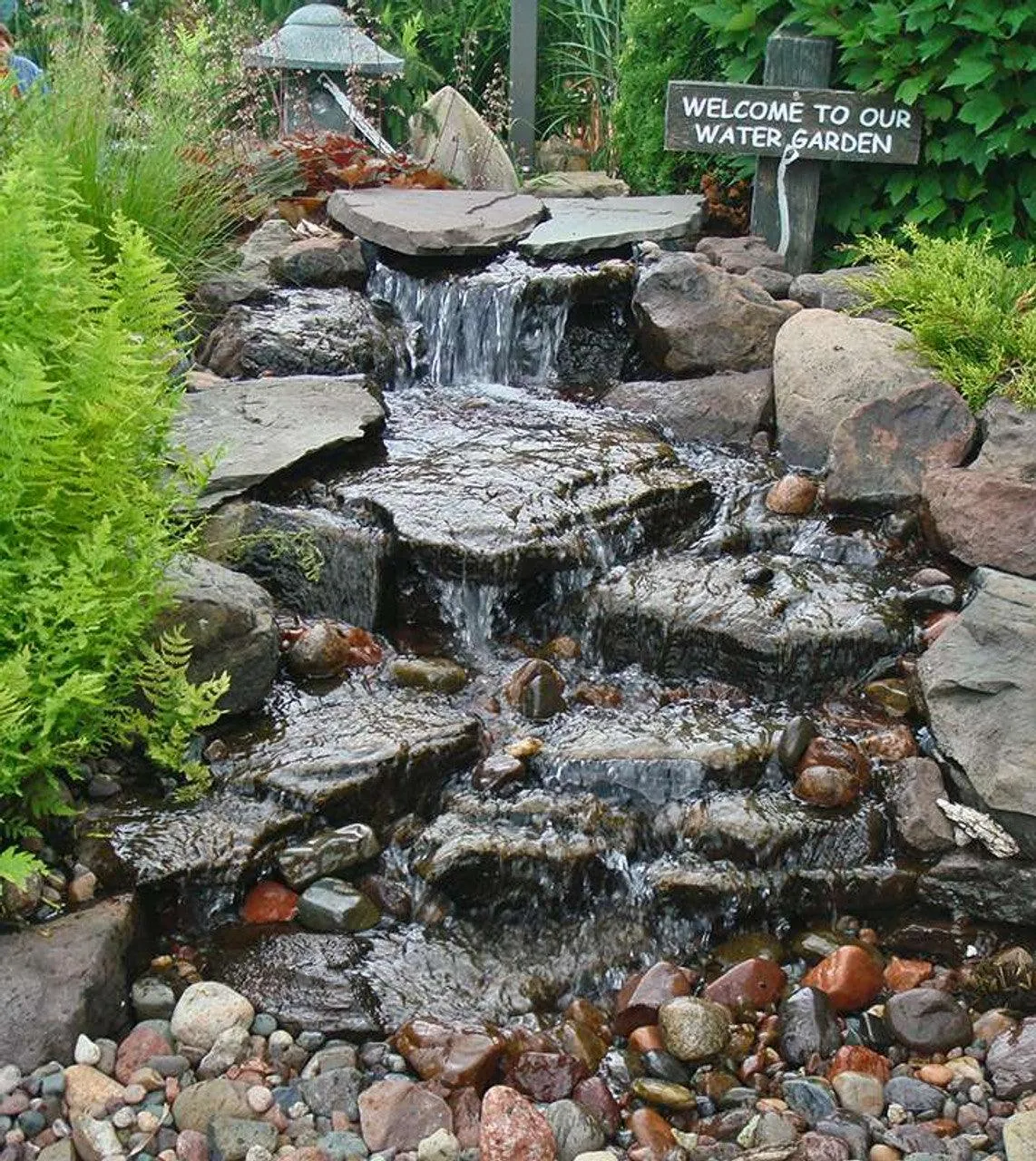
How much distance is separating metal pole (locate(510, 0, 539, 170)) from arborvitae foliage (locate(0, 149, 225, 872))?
6.79 meters

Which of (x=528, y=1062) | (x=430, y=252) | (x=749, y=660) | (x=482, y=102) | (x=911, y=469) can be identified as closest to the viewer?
(x=528, y=1062)

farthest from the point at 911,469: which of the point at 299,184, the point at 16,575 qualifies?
the point at 299,184

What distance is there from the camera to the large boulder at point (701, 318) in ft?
22.1

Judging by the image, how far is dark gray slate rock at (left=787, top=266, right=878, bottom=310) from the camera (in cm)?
678

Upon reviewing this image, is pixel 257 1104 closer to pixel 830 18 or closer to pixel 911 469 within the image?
pixel 911 469

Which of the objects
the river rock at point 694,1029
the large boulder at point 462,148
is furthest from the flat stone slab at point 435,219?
the river rock at point 694,1029

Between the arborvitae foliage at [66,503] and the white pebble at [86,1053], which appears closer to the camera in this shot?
the white pebble at [86,1053]

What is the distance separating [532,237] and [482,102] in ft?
15.4

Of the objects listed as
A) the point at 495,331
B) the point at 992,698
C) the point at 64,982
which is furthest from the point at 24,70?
the point at 992,698

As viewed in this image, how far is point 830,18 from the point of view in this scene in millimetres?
7098

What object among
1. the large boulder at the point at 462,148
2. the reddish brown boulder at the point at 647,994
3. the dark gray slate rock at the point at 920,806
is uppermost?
the large boulder at the point at 462,148

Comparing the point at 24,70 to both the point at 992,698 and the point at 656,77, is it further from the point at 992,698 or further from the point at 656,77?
the point at 992,698

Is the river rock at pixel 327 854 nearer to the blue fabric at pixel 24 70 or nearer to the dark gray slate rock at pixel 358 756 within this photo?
the dark gray slate rock at pixel 358 756

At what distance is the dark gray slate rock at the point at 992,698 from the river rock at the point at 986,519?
41cm
